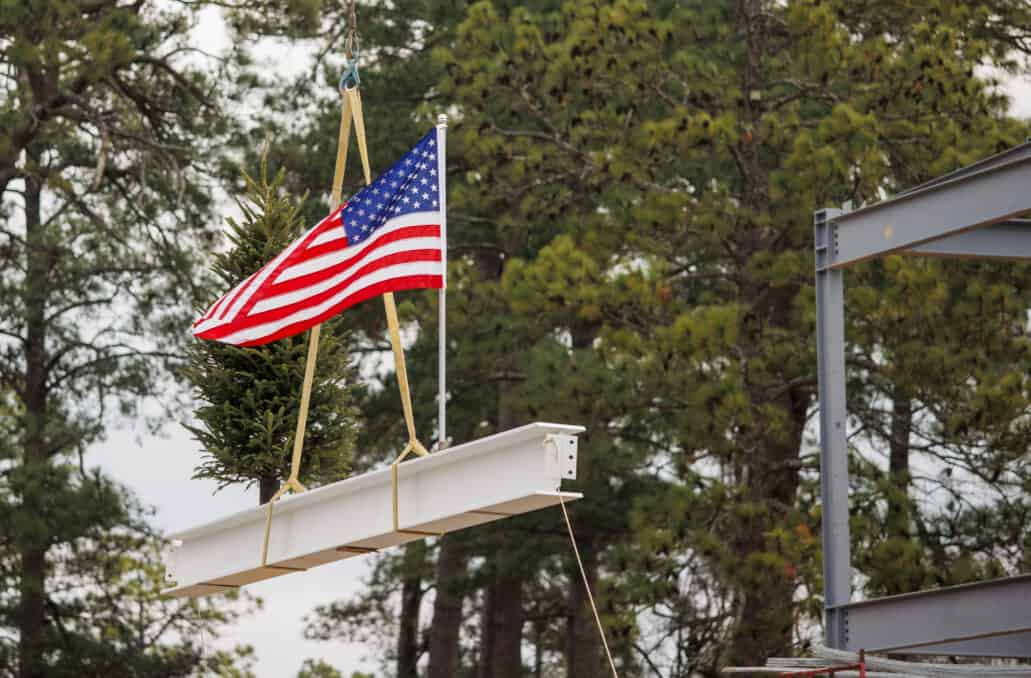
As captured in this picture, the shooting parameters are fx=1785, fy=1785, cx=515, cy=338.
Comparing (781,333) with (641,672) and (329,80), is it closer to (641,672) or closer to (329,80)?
(641,672)

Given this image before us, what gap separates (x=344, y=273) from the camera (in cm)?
812

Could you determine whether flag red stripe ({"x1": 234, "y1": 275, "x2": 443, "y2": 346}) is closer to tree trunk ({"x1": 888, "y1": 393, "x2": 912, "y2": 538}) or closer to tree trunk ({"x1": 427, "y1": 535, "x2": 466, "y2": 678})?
tree trunk ({"x1": 888, "y1": 393, "x2": 912, "y2": 538})

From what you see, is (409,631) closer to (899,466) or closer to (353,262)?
(899,466)

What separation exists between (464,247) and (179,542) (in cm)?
1458

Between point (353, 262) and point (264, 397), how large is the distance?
306 centimetres

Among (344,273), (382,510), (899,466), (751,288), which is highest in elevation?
(751,288)

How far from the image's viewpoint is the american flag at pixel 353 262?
25.4 feet

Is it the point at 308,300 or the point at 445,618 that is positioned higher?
the point at 445,618

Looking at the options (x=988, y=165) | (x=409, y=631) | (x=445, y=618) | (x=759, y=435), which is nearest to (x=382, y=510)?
(x=988, y=165)

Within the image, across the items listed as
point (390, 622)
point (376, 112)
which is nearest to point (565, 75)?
point (376, 112)

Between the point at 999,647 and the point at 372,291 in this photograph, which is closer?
the point at 372,291

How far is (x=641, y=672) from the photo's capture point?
73.8 feet

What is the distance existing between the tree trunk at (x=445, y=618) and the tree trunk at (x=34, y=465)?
5122 millimetres

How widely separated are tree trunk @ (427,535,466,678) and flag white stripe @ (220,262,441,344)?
48.7ft
